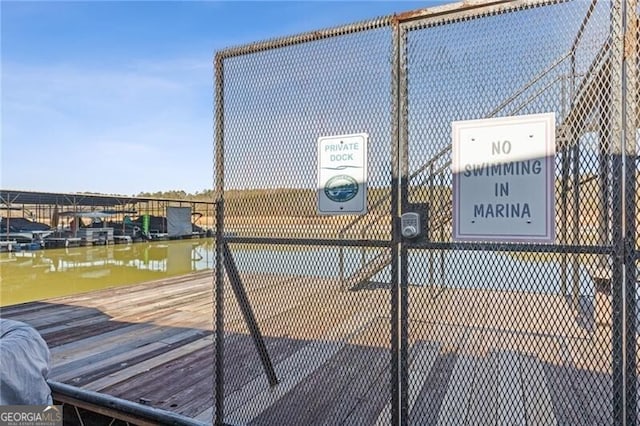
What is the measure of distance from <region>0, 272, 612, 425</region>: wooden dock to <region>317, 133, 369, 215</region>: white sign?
1.30 ft

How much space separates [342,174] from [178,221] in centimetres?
2287

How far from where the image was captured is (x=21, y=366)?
69.6 inches

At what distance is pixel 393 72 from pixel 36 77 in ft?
49.8

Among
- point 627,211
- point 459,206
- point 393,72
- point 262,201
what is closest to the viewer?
point 627,211

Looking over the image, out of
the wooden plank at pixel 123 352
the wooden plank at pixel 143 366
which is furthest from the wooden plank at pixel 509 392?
the wooden plank at pixel 123 352

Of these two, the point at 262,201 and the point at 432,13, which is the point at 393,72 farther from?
the point at 262,201

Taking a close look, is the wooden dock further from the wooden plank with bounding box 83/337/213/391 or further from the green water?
the green water

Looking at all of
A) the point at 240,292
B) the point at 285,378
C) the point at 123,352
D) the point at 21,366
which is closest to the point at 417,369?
the point at 285,378

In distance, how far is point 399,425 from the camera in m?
1.87

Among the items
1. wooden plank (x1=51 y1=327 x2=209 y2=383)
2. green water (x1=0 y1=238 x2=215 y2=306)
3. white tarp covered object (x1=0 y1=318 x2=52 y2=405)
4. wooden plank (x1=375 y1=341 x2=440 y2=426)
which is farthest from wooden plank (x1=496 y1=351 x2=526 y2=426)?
green water (x1=0 y1=238 x2=215 y2=306)

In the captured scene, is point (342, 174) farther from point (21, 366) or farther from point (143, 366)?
point (143, 366)

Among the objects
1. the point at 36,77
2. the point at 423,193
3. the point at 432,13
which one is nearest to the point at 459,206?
the point at 423,193

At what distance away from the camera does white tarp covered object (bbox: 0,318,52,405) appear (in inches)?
66.6

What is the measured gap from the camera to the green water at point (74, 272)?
7.84 metres
